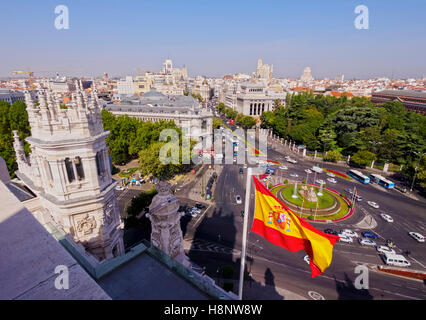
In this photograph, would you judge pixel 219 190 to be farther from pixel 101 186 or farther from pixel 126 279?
pixel 126 279

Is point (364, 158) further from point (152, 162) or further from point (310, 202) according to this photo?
point (152, 162)

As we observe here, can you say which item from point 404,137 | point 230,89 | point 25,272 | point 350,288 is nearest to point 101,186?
point 25,272

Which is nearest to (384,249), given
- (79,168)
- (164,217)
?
(164,217)

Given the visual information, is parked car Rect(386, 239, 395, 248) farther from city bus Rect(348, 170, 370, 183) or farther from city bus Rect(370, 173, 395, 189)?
city bus Rect(348, 170, 370, 183)

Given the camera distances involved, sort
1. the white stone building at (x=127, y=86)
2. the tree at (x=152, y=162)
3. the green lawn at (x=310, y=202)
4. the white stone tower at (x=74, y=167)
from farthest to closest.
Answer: the white stone building at (x=127, y=86), the tree at (x=152, y=162), the green lawn at (x=310, y=202), the white stone tower at (x=74, y=167)

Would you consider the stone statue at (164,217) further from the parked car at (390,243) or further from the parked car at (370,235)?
the parked car at (390,243)

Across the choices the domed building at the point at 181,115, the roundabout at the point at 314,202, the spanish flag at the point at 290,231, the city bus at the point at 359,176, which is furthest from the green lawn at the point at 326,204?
the domed building at the point at 181,115

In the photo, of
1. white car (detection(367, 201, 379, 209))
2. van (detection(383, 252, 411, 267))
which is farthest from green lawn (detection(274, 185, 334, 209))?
van (detection(383, 252, 411, 267))
